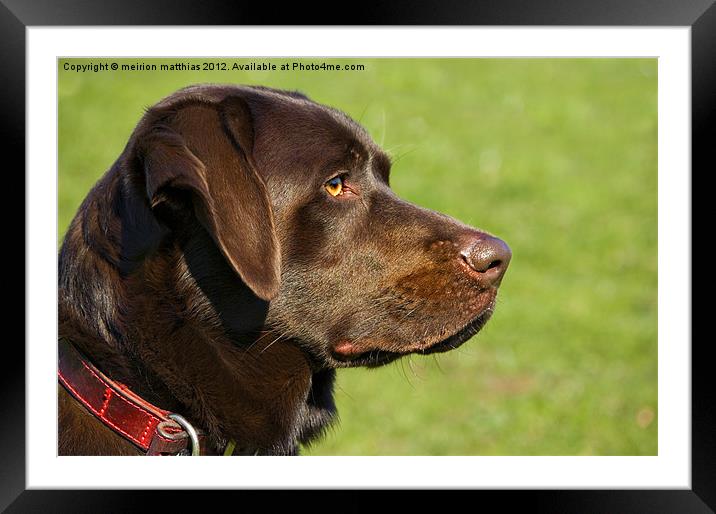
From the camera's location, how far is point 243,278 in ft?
9.66

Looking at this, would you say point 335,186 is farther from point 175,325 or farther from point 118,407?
point 118,407

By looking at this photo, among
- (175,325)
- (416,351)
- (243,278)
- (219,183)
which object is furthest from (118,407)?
(416,351)

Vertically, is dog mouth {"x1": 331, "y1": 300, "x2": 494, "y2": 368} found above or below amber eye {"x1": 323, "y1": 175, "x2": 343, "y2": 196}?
below

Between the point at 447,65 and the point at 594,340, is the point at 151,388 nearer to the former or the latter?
the point at 594,340

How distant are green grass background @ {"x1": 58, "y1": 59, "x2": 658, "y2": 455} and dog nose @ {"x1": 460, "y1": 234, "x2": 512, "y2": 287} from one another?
2.46 meters

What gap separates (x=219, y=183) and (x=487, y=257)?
1060mm

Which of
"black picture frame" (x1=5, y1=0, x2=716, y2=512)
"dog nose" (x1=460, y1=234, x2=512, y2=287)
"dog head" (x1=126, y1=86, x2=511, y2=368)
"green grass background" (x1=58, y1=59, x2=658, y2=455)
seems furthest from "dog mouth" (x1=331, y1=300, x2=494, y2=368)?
"green grass background" (x1=58, y1=59, x2=658, y2=455)

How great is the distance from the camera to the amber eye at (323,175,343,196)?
11.4 ft

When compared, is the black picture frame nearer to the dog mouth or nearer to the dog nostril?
the dog mouth
